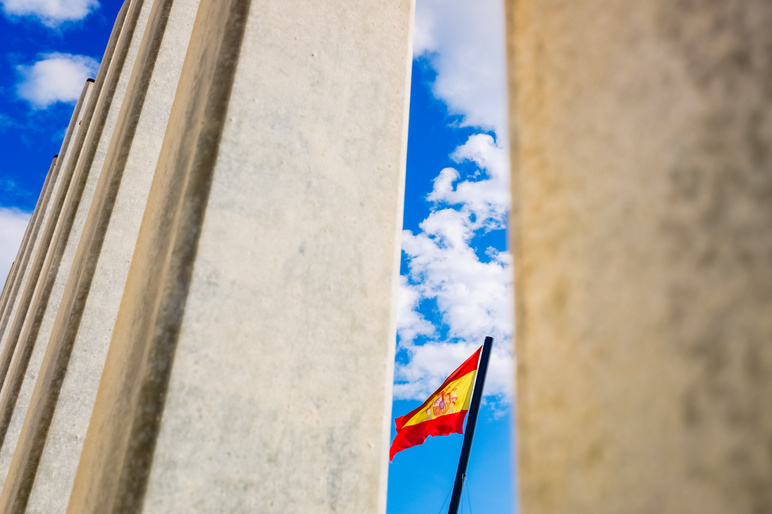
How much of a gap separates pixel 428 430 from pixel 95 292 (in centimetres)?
761

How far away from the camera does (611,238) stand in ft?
1.92

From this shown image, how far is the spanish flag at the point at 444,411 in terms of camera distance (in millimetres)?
10164

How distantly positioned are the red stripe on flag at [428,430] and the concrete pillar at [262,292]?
8189mm

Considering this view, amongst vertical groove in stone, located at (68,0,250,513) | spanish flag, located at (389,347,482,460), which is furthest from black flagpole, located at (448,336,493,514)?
vertical groove in stone, located at (68,0,250,513)

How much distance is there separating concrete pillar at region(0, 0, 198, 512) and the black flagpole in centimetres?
746

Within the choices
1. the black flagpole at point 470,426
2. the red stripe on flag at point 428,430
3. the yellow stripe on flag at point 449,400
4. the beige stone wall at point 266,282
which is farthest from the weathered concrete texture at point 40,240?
the black flagpole at point 470,426

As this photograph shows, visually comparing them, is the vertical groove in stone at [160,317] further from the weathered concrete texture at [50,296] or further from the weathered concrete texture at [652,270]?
the weathered concrete texture at [50,296]

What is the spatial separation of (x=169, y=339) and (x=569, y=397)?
1.68 m

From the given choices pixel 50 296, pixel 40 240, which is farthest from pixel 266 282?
pixel 40 240

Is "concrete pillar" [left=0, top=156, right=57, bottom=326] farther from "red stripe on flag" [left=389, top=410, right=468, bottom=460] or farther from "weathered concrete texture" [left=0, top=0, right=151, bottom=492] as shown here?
"red stripe on flag" [left=389, top=410, right=468, bottom=460]

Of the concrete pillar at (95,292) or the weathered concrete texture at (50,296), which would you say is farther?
the weathered concrete texture at (50,296)

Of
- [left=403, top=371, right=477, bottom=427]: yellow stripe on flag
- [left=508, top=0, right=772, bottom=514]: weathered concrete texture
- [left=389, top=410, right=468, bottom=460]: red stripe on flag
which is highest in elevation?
[left=403, top=371, right=477, bottom=427]: yellow stripe on flag

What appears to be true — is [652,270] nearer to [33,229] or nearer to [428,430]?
[428,430]

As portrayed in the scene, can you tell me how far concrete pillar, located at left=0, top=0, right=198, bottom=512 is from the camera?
4.03m
